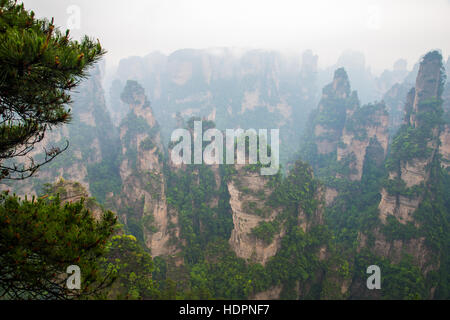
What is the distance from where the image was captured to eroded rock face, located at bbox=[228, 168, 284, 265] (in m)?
16.8

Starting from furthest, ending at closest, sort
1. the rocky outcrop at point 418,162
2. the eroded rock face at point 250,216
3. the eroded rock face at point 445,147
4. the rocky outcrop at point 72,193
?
the eroded rock face at point 445,147 < the rocky outcrop at point 418,162 < the eroded rock face at point 250,216 < the rocky outcrop at point 72,193

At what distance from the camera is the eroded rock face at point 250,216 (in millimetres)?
16844

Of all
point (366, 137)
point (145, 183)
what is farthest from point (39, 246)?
point (366, 137)

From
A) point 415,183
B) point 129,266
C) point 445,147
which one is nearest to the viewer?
point 129,266

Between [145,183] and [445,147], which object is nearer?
[145,183]

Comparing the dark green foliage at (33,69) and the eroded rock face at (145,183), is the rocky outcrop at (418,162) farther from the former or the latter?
the dark green foliage at (33,69)

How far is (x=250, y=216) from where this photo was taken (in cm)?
1767

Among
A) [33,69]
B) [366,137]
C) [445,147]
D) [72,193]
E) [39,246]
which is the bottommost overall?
[72,193]

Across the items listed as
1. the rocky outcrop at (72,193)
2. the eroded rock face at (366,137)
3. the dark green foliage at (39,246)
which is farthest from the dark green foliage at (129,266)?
the eroded rock face at (366,137)

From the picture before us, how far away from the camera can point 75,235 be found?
11.2 feet

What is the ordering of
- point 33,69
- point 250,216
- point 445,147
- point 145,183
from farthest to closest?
point 445,147, point 145,183, point 250,216, point 33,69

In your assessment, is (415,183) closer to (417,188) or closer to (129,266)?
(417,188)

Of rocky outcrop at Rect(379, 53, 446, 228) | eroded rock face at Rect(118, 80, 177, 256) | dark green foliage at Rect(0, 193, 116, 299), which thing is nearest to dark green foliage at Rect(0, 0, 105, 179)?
dark green foliage at Rect(0, 193, 116, 299)
